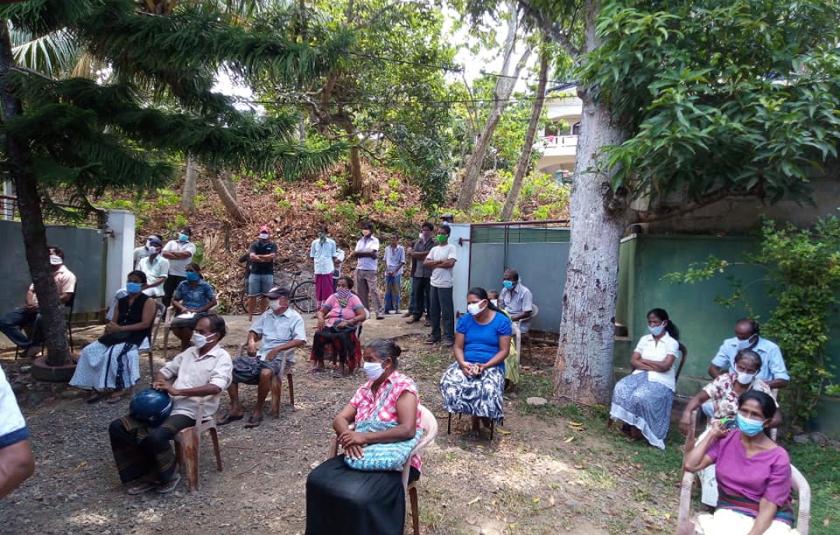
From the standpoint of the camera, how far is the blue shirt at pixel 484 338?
550 cm

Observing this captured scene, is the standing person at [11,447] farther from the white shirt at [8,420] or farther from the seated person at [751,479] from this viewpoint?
the seated person at [751,479]

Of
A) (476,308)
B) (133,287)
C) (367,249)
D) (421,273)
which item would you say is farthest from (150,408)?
(367,249)

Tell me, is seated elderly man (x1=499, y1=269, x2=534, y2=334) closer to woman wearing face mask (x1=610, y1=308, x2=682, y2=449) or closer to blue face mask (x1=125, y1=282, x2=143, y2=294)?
woman wearing face mask (x1=610, y1=308, x2=682, y2=449)

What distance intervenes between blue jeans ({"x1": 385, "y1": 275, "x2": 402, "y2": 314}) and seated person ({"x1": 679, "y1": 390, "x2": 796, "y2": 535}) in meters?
8.26

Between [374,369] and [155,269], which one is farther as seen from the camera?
[155,269]

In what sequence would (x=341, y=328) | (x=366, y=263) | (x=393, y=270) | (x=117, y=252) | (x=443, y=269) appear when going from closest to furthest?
(x=341, y=328), (x=443, y=269), (x=366, y=263), (x=117, y=252), (x=393, y=270)

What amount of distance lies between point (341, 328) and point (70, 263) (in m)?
5.56

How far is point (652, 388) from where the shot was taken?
5.43m

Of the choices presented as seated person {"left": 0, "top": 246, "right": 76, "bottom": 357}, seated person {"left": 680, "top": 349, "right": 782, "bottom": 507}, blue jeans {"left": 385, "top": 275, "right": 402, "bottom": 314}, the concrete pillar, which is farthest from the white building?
seated person {"left": 680, "top": 349, "right": 782, "bottom": 507}

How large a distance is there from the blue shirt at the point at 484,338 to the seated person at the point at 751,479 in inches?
93.6

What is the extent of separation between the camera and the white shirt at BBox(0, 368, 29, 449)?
5.69 ft

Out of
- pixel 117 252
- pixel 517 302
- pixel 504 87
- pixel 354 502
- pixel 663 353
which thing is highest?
pixel 504 87

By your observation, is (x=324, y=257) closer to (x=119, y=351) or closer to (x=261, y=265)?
(x=261, y=265)

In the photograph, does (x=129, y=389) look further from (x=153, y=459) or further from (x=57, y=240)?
(x=57, y=240)
